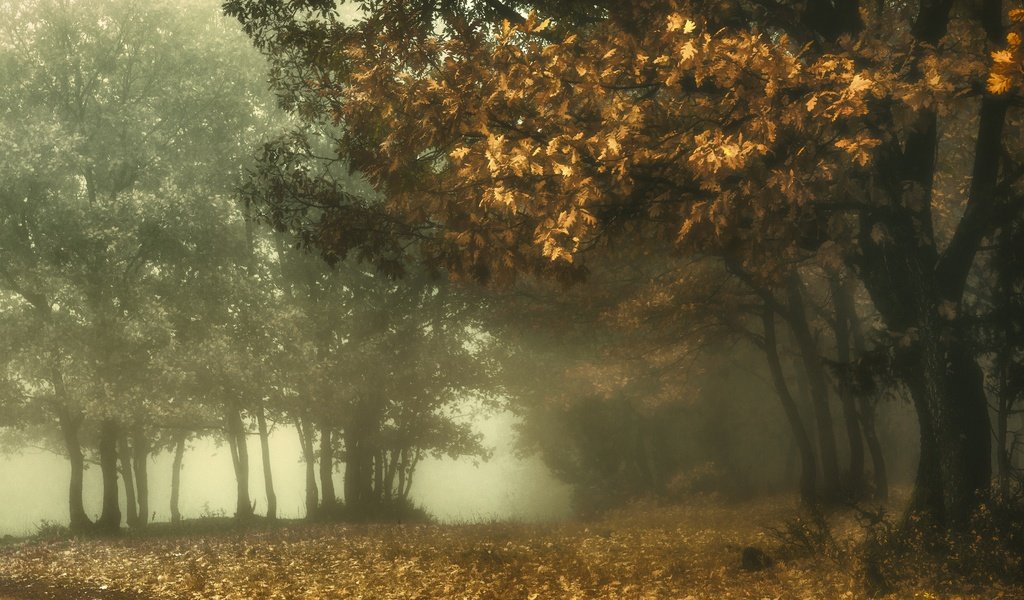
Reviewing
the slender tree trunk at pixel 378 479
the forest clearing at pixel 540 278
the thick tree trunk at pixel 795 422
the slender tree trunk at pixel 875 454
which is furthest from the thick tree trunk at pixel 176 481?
the slender tree trunk at pixel 875 454

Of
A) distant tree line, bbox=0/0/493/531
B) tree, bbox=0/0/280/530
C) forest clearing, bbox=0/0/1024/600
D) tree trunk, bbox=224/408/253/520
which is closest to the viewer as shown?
forest clearing, bbox=0/0/1024/600

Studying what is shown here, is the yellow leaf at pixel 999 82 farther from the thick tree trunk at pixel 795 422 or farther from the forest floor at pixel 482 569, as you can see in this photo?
the thick tree trunk at pixel 795 422

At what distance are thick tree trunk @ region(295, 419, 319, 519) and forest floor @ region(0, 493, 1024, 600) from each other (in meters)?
12.4

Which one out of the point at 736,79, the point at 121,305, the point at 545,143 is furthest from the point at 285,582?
the point at 121,305

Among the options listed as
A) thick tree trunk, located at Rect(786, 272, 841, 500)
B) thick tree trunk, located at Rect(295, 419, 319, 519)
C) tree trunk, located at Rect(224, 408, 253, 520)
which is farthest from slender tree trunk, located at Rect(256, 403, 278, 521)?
thick tree trunk, located at Rect(786, 272, 841, 500)

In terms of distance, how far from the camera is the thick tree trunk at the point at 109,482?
26.9m

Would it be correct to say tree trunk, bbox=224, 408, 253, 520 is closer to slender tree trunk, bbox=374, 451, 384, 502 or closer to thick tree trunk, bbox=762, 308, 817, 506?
slender tree trunk, bbox=374, 451, 384, 502

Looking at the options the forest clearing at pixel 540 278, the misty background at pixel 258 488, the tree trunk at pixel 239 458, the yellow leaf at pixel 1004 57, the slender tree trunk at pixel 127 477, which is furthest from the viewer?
the misty background at pixel 258 488

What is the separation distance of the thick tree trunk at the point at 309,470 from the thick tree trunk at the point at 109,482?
639 cm

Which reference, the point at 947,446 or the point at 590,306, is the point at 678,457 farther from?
the point at 947,446

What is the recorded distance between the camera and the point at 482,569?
12.2 m

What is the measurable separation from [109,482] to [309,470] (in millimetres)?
8223

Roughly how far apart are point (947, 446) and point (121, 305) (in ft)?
77.0

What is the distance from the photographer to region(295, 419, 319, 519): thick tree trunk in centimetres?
3164
